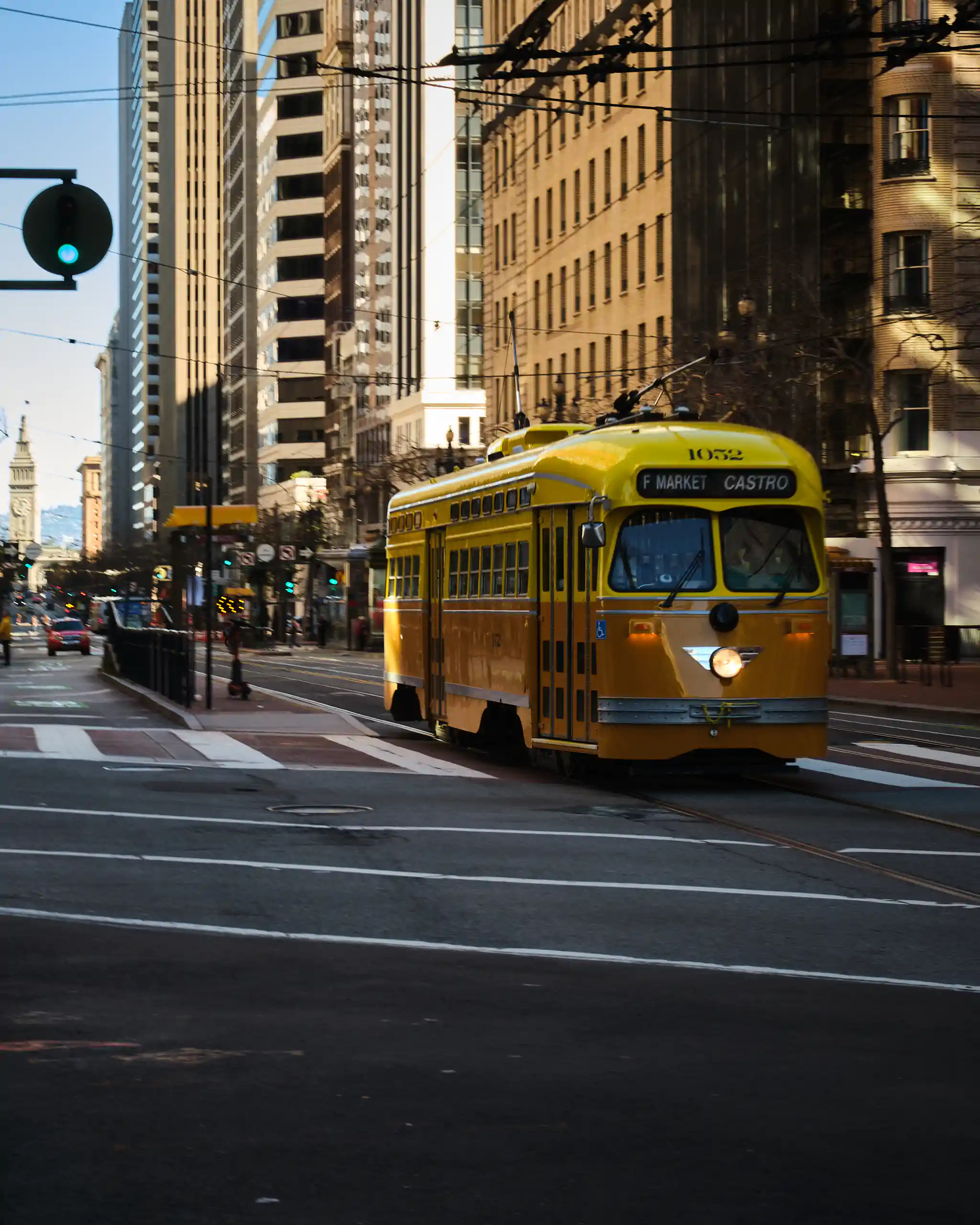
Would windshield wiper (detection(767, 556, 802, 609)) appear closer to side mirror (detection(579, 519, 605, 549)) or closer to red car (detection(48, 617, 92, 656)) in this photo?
side mirror (detection(579, 519, 605, 549))

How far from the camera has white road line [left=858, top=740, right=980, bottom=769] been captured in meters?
22.4

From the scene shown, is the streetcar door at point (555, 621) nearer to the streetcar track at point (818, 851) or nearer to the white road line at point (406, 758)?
the white road line at point (406, 758)

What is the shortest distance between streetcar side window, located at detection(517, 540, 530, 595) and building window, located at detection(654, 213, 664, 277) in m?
46.8

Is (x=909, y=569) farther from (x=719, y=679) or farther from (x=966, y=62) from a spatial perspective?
(x=719, y=679)

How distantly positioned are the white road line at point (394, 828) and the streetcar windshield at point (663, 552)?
359 cm

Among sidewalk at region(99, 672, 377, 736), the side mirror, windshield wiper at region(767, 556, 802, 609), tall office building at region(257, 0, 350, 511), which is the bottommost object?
sidewalk at region(99, 672, 377, 736)

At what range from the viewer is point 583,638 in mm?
18703

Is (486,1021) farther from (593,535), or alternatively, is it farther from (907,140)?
(907,140)

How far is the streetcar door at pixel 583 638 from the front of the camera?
18469 mm

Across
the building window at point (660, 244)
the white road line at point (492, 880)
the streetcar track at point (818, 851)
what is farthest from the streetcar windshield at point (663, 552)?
the building window at point (660, 244)

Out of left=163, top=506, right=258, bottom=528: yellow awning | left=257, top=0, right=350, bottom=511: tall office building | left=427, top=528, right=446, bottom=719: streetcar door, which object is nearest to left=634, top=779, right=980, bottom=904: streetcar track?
left=427, top=528, right=446, bottom=719: streetcar door

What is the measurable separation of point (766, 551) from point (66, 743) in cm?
995

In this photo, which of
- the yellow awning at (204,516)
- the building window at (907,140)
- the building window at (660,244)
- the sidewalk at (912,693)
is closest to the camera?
the sidewalk at (912,693)

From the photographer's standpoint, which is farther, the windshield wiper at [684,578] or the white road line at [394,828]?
the windshield wiper at [684,578]
